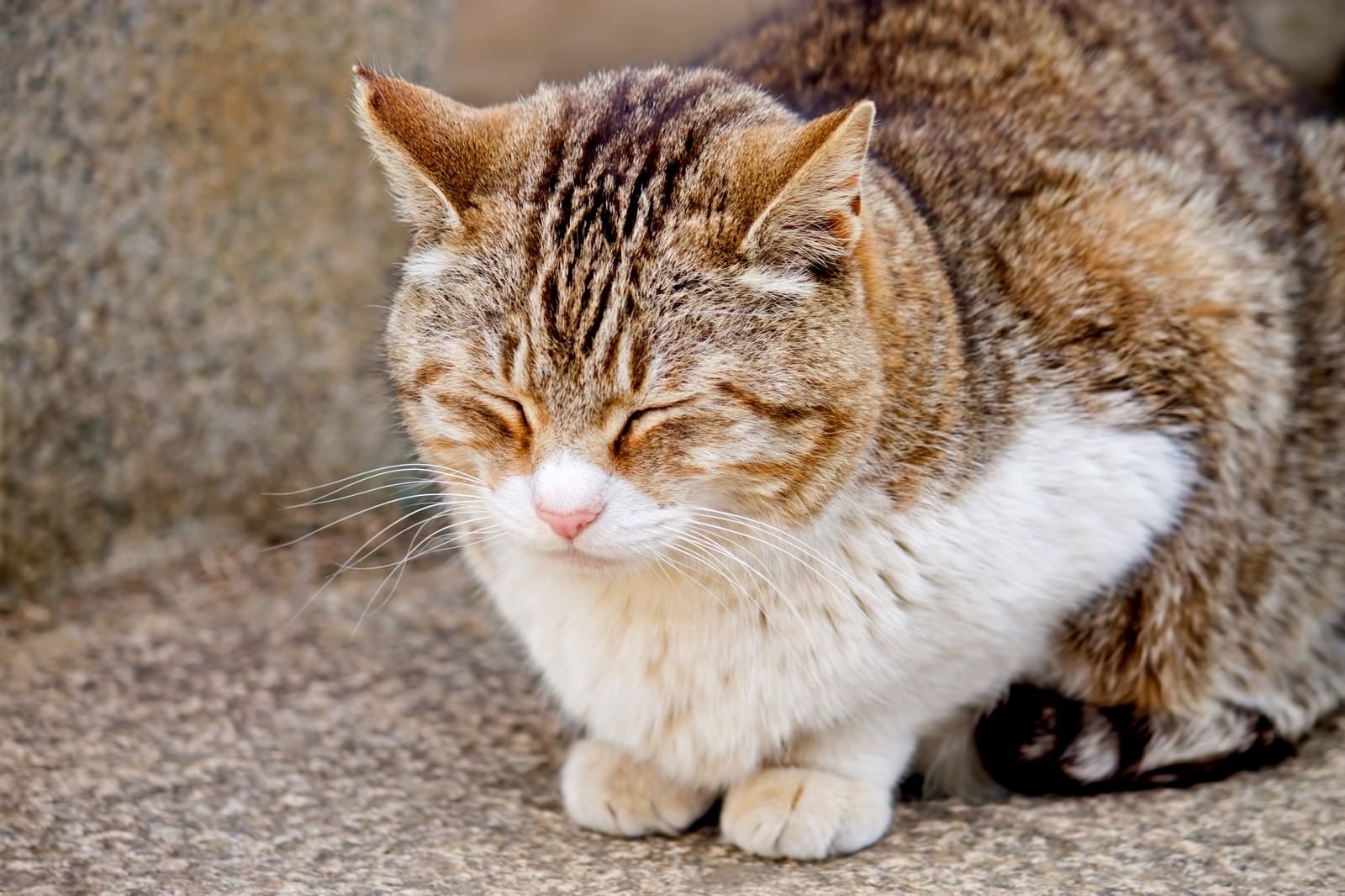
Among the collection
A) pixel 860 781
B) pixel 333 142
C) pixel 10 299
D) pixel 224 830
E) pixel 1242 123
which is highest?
pixel 1242 123

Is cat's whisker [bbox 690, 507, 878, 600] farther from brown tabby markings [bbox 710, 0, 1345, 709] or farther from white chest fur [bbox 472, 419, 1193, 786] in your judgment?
brown tabby markings [bbox 710, 0, 1345, 709]

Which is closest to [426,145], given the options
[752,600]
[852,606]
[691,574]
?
[691,574]

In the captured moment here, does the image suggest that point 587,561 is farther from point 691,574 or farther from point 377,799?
point 377,799

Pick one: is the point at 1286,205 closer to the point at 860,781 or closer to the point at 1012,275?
the point at 1012,275

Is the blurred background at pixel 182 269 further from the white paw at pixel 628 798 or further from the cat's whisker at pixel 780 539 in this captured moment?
the cat's whisker at pixel 780 539

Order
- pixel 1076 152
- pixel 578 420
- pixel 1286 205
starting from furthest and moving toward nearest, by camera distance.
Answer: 1. pixel 1286 205
2. pixel 1076 152
3. pixel 578 420

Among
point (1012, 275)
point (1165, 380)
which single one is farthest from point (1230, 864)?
point (1012, 275)

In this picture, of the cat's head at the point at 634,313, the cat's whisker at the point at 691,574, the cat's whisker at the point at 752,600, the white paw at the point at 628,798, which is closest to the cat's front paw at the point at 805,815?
the white paw at the point at 628,798

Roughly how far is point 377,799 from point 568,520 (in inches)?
39.2

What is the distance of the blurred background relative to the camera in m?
3.65

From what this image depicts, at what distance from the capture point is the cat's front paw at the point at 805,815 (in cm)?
271

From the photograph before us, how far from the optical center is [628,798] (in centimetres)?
286

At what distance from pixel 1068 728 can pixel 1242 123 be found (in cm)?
154

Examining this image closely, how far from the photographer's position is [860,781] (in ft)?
9.22
